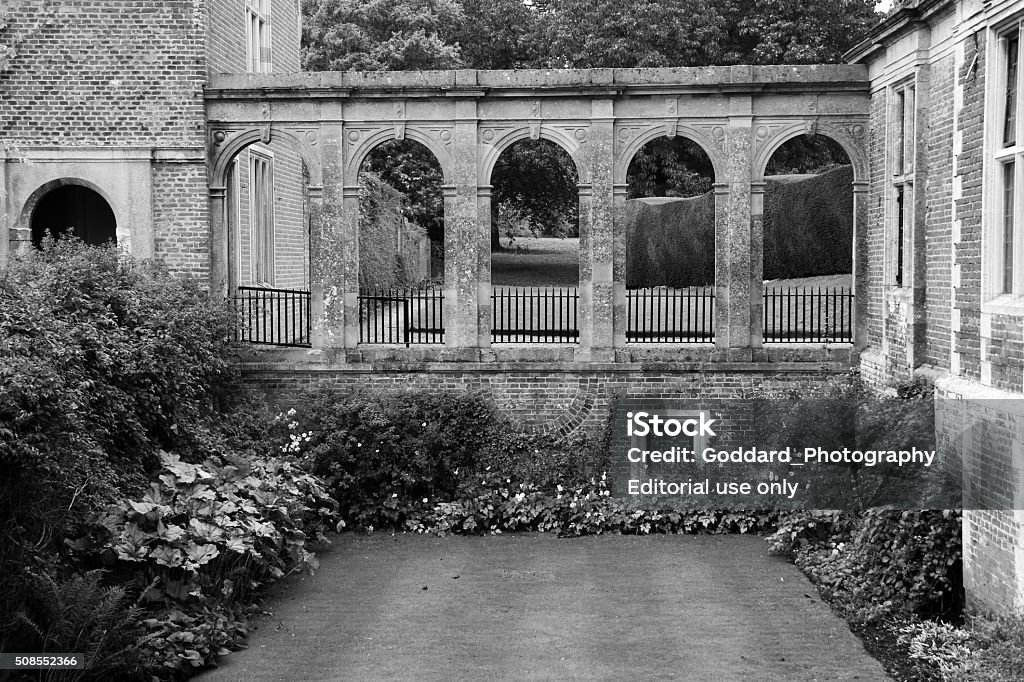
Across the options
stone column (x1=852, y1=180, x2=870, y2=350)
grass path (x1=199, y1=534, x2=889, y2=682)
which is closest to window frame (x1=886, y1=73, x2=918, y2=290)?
stone column (x1=852, y1=180, x2=870, y2=350)

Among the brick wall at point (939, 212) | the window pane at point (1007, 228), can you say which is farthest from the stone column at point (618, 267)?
the window pane at point (1007, 228)

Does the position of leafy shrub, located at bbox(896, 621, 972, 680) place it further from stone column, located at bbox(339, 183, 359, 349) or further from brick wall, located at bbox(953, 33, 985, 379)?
stone column, located at bbox(339, 183, 359, 349)

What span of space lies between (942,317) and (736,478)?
4.29m

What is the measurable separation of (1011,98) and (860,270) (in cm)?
561

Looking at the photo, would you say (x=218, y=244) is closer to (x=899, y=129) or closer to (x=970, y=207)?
(x=899, y=129)

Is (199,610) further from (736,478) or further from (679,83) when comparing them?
(679,83)

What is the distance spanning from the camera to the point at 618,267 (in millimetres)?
15648

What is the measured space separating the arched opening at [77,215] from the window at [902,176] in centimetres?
1204

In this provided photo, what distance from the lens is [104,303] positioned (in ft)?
41.5

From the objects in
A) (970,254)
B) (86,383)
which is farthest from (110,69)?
(970,254)

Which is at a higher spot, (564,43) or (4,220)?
(564,43)

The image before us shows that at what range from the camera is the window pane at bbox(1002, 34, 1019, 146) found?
9748 mm

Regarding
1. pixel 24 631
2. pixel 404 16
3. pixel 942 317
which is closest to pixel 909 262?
pixel 942 317

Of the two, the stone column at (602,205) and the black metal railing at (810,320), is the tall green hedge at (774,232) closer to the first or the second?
the black metal railing at (810,320)
